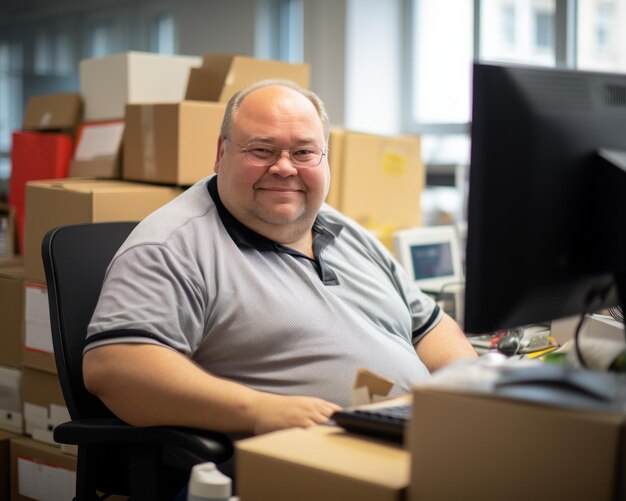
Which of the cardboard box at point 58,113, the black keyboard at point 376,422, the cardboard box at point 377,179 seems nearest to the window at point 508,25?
the cardboard box at point 377,179

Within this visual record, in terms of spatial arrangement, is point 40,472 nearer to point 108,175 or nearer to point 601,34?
point 108,175

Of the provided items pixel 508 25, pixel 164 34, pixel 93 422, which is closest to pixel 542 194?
pixel 93 422

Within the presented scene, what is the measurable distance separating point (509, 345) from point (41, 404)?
1393 mm

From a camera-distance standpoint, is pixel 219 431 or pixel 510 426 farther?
pixel 219 431

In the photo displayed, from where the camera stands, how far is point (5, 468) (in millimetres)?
2588

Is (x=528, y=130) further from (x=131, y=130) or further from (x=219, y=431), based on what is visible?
(x=131, y=130)

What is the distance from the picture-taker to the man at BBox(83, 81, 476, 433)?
137 cm

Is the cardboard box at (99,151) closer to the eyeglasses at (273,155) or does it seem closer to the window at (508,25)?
the eyeglasses at (273,155)

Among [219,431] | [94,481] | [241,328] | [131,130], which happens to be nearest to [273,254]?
[241,328]

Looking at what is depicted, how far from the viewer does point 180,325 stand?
1.46 m

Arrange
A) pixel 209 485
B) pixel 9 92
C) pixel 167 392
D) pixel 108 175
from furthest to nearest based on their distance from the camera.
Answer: pixel 9 92 → pixel 108 175 → pixel 167 392 → pixel 209 485

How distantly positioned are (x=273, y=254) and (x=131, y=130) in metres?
1.20

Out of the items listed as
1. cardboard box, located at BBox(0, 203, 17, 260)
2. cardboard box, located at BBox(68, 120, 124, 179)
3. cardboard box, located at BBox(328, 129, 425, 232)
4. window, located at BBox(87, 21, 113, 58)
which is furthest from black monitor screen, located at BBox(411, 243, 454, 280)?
window, located at BBox(87, 21, 113, 58)

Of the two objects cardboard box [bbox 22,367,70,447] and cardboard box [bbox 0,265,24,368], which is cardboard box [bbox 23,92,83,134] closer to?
cardboard box [bbox 0,265,24,368]
